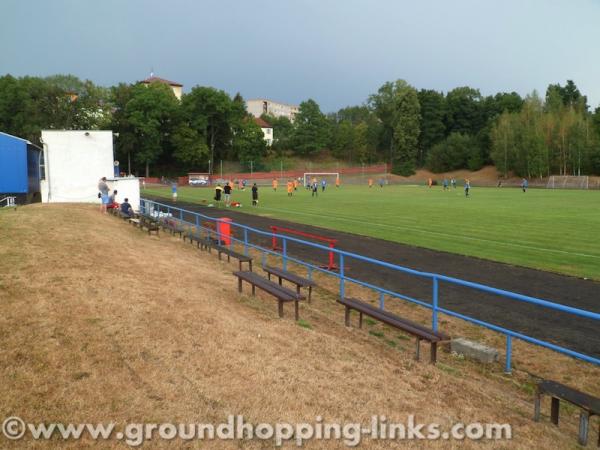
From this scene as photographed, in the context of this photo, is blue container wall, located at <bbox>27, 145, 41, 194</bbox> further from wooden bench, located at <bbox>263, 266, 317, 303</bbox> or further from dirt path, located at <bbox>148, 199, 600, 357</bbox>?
wooden bench, located at <bbox>263, 266, 317, 303</bbox>

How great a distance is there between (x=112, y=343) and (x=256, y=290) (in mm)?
4831

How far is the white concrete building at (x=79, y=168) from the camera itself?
77.8ft

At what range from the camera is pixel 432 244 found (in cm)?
1761

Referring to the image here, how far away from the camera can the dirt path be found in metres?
8.57

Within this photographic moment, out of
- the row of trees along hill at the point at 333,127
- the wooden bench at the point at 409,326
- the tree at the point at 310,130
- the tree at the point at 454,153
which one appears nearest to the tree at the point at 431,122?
the row of trees along hill at the point at 333,127

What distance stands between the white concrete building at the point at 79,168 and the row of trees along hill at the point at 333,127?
58.6m

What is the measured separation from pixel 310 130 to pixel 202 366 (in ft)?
355

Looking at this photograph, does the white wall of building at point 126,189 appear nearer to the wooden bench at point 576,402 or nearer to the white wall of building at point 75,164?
the white wall of building at point 75,164

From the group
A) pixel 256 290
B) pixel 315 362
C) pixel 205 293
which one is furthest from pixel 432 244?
pixel 315 362

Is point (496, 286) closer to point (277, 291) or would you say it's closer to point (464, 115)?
point (277, 291)

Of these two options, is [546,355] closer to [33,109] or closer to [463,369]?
[463,369]

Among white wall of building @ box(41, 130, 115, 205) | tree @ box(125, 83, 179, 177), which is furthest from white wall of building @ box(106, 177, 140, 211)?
tree @ box(125, 83, 179, 177)

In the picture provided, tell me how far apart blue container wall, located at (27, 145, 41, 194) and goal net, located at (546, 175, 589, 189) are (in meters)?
69.5

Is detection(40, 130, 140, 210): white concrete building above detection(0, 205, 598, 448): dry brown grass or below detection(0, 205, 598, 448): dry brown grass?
above
